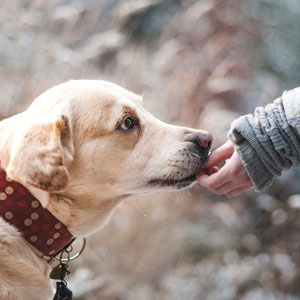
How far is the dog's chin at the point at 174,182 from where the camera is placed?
5.49ft

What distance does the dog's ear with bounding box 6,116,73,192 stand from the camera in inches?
54.8

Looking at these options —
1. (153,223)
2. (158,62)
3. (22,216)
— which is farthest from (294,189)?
(22,216)

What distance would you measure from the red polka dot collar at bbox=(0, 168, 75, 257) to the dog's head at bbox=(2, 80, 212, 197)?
0.12m

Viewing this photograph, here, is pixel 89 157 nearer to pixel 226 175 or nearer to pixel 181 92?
pixel 226 175

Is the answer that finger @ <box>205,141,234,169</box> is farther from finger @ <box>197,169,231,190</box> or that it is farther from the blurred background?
the blurred background

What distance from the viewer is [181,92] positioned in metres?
3.14

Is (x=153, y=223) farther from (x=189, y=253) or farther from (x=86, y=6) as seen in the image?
(x=86, y=6)

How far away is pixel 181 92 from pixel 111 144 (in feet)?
5.17

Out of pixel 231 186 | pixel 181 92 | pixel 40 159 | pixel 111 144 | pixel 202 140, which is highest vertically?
pixel 40 159

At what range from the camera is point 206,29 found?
3.31m

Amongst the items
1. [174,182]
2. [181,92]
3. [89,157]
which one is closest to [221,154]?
[174,182]

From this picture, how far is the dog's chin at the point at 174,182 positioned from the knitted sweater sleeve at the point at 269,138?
26 centimetres

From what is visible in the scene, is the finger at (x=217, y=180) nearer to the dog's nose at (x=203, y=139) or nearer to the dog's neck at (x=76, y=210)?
the dog's nose at (x=203, y=139)

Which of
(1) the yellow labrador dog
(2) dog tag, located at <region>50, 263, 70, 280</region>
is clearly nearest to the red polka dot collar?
(1) the yellow labrador dog
